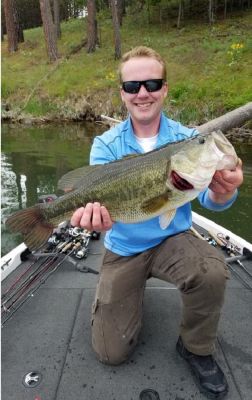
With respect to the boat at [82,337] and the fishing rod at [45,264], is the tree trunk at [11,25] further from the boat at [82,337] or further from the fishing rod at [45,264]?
the boat at [82,337]

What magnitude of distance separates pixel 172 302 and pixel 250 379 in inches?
44.4

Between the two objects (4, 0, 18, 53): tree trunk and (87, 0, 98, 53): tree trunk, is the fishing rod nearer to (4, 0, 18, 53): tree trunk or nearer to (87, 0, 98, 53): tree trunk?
(87, 0, 98, 53): tree trunk

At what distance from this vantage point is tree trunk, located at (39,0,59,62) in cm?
2651

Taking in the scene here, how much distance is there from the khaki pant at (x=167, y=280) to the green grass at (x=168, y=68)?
48.4 feet

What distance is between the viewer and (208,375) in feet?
9.60

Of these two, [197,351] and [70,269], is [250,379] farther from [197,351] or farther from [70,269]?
[70,269]

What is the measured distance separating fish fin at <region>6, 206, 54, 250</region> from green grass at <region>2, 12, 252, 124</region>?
1502 centimetres

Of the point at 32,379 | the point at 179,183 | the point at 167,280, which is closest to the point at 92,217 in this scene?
the point at 179,183

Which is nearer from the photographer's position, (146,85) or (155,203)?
(155,203)

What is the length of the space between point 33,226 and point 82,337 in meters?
1.07

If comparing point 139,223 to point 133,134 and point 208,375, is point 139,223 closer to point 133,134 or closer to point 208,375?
point 133,134

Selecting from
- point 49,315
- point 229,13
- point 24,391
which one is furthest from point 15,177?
point 229,13

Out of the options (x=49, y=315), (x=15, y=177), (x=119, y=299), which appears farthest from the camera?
(x=15, y=177)

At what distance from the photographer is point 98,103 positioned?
22.2 metres
